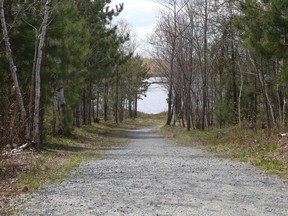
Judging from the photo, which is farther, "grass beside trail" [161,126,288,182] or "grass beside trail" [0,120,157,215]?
"grass beside trail" [161,126,288,182]

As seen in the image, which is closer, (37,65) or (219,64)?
(37,65)

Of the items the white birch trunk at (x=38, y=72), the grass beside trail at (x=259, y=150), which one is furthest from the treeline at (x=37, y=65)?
the grass beside trail at (x=259, y=150)

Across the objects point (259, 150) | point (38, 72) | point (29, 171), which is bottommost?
point (29, 171)

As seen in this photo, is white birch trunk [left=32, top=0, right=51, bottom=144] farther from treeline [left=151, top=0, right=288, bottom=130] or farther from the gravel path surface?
treeline [left=151, top=0, right=288, bottom=130]

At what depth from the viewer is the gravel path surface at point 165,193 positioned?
609 cm

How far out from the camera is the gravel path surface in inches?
240

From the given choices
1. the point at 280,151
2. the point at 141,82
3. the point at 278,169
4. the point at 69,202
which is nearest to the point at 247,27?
the point at 280,151

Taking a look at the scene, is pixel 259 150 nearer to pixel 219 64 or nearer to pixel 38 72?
pixel 38 72

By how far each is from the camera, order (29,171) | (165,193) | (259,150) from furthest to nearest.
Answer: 1. (259,150)
2. (29,171)
3. (165,193)

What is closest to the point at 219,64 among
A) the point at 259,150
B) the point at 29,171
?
the point at 259,150

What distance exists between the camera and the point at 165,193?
727 centimetres

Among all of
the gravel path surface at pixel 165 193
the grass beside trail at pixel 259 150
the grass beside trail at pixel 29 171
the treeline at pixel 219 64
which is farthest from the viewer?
the treeline at pixel 219 64

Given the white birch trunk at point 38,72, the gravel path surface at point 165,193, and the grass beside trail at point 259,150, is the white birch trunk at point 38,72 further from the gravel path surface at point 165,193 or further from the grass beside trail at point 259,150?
the grass beside trail at point 259,150

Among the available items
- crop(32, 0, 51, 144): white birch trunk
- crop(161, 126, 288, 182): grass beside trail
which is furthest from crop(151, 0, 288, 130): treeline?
crop(32, 0, 51, 144): white birch trunk
